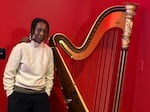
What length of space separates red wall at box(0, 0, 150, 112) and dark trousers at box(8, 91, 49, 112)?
1.63 ft

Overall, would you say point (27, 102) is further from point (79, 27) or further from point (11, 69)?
point (79, 27)

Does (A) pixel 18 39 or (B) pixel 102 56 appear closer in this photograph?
(B) pixel 102 56

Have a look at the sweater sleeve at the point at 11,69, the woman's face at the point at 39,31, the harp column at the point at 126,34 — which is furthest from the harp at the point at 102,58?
the sweater sleeve at the point at 11,69

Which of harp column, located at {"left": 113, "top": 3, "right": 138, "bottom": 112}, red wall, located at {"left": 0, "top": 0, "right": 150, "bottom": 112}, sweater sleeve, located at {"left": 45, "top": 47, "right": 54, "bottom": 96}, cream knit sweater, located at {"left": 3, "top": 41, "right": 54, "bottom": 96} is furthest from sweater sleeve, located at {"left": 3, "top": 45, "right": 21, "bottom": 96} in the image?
harp column, located at {"left": 113, "top": 3, "right": 138, "bottom": 112}

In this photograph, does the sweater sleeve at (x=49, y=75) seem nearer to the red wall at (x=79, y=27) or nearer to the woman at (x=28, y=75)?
the woman at (x=28, y=75)

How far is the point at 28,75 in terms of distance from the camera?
82.0 inches

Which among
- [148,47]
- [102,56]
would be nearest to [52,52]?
[102,56]

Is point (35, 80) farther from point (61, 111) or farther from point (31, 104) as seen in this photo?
point (61, 111)

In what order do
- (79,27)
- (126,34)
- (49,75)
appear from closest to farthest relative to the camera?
(126,34) < (49,75) < (79,27)

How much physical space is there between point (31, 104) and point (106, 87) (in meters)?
0.58

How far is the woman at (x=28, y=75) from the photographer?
2070 mm

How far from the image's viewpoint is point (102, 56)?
2.08m

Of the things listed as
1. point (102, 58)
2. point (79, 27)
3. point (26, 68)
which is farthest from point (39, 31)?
point (79, 27)

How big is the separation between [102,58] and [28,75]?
1.84 feet
